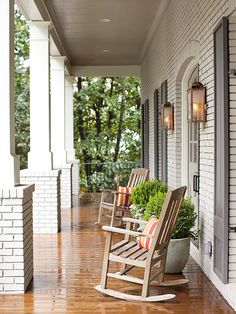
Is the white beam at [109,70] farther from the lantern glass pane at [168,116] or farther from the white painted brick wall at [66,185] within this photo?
the lantern glass pane at [168,116]

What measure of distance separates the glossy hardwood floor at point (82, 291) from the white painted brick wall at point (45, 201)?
1109 mm

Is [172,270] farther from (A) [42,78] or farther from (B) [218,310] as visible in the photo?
(A) [42,78]

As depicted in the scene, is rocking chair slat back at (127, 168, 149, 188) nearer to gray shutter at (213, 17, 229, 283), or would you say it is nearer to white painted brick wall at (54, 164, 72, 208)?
white painted brick wall at (54, 164, 72, 208)

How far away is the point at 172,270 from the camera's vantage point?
16.8 ft

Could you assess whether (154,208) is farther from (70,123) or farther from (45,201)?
(70,123)

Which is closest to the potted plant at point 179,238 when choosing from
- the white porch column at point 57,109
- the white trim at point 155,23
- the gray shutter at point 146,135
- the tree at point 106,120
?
the white trim at point 155,23

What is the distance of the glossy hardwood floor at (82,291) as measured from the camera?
4.09 meters

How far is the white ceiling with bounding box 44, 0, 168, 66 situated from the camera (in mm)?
8109

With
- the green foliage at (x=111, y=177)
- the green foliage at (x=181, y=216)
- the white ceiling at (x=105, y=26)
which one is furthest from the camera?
the green foliage at (x=111, y=177)

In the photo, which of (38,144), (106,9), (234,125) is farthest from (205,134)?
(106,9)

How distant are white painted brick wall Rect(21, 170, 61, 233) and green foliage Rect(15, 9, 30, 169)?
31.9 ft

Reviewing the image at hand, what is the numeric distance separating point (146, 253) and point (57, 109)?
6943 mm

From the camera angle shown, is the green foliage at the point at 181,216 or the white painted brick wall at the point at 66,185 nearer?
the green foliage at the point at 181,216

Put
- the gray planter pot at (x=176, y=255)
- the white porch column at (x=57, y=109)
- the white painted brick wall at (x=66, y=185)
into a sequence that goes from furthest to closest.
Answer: the white painted brick wall at (x=66, y=185) → the white porch column at (x=57, y=109) → the gray planter pot at (x=176, y=255)
